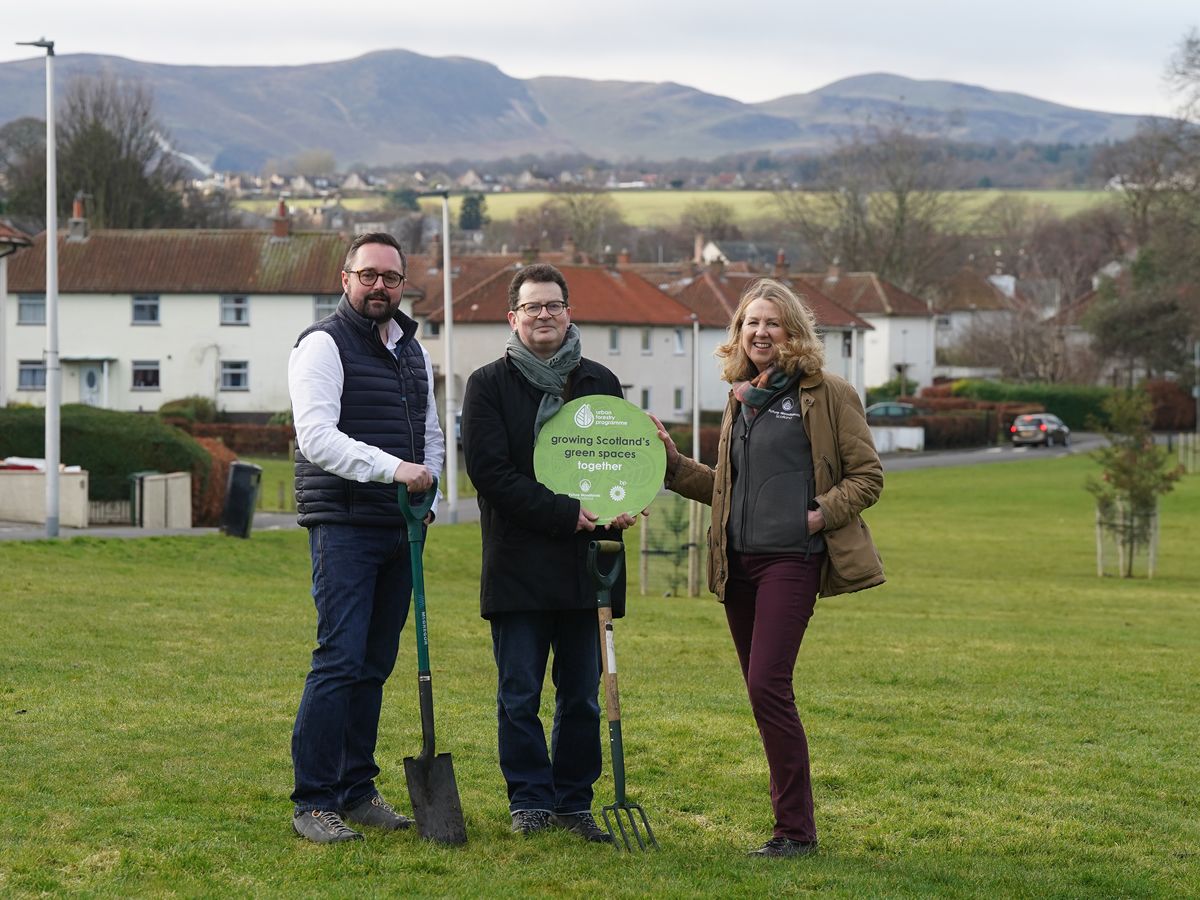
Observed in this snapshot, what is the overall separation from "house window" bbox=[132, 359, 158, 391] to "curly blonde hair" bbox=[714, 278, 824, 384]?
216ft

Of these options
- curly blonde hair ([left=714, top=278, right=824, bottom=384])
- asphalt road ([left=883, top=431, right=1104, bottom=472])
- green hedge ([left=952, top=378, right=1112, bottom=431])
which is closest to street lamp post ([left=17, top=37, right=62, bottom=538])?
curly blonde hair ([left=714, top=278, right=824, bottom=384])

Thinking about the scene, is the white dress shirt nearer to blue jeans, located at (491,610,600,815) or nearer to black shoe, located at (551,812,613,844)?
blue jeans, located at (491,610,600,815)

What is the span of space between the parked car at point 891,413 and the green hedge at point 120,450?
160 feet

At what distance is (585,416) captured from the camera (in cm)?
720

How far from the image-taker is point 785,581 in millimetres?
6934

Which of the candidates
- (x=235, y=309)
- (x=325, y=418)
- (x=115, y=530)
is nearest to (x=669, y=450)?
(x=325, y=418)

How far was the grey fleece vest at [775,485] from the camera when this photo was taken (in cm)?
695

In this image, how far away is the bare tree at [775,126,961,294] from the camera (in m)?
103

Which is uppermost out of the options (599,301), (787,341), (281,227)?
(281,227)

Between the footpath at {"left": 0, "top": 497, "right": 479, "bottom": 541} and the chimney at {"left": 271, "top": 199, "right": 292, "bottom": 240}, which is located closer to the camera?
the footpath at {"left": 0, "top": 497, "right": 479, "bottom": 541}

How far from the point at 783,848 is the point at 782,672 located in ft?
2.33

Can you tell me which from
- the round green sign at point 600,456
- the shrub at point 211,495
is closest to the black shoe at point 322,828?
the round green sign at point 600,456

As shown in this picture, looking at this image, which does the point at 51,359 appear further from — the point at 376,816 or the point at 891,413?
the point at 891,413

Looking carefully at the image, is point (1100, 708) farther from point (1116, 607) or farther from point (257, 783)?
point (1116, 607)
